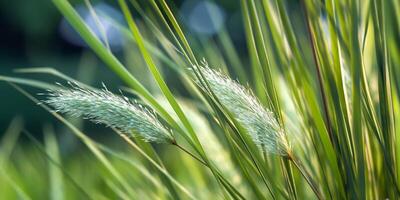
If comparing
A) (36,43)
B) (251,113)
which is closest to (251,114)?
(251,113)

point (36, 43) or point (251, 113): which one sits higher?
point (36, 43)

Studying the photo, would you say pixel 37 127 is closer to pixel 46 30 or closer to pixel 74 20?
pixel 46 30

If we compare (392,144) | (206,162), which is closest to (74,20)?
(206,162)

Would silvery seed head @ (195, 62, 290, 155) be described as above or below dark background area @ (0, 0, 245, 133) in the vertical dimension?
below

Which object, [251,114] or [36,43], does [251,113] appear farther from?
[36,43]

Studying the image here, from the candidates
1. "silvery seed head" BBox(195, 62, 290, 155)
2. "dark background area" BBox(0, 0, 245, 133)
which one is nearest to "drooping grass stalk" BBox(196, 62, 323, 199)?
"silvery seed head" BBox(195, 62, 290, 155)

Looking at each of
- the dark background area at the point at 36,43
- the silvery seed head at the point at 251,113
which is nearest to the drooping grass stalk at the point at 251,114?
the silvery seed head at the point at 251,113

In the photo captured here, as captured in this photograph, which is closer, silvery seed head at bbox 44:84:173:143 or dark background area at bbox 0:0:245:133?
silvery seed head at bbox 44:84:173:143

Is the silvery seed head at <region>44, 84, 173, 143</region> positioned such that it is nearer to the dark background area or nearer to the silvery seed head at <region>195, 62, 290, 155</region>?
the silvery seed head at <region>195, 62, 290, 155</region>

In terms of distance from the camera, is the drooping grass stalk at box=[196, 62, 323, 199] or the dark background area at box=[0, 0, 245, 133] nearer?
the drooping grass stalk at box=[196, 62, 323, 199]
